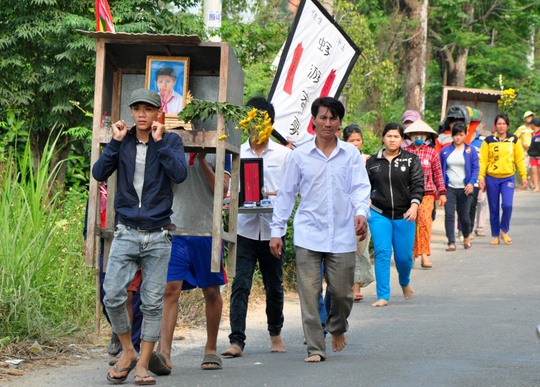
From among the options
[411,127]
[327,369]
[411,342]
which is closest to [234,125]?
[327,369]

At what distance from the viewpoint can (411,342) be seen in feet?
32.2

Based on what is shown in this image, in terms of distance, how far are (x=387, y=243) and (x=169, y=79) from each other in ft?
14.6

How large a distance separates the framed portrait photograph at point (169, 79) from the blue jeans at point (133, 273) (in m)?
1.22

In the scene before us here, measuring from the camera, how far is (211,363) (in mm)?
8336

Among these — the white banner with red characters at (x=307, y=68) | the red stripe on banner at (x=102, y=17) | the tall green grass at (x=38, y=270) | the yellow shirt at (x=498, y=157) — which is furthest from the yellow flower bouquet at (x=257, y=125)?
the yellow shirt at (x=498, y=157)

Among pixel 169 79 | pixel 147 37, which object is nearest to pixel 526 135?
pixel 169 79

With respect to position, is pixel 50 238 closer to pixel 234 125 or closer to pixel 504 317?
pixel 234 125

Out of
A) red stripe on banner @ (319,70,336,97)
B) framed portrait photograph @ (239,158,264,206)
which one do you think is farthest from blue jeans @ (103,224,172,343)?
red stripe on banner @ (319,70,336,97)

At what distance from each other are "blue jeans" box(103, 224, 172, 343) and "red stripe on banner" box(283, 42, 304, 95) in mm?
4247

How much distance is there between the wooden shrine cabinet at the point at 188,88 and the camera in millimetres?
8125

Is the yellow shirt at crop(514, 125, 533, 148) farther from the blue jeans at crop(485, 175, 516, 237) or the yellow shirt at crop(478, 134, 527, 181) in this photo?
the blue jeans at crop(485, 175, 516, 237)

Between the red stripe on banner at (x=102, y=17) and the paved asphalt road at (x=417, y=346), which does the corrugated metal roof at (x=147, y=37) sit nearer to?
the red stripe on banner at (x=102, y=17)

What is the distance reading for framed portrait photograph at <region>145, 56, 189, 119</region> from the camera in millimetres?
8578

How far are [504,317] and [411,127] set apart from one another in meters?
3.83
